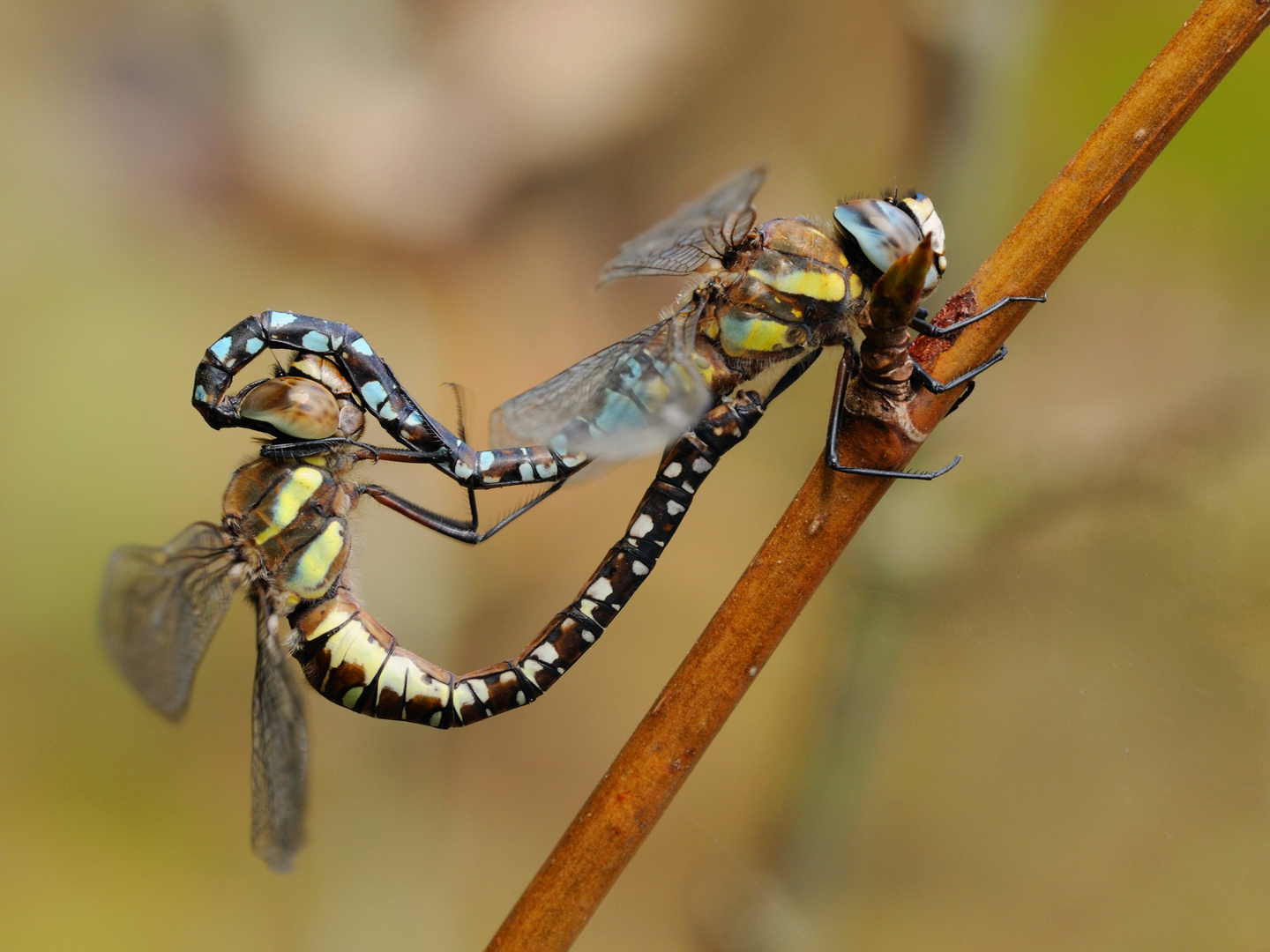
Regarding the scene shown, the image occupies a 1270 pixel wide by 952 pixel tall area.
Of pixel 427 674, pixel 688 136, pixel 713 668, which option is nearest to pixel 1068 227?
pixel 713 668

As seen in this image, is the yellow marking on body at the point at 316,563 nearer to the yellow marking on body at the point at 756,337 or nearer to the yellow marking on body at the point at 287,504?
the yellow marking on body at the point at 287,504

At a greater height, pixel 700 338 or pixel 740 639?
pixel 700 338

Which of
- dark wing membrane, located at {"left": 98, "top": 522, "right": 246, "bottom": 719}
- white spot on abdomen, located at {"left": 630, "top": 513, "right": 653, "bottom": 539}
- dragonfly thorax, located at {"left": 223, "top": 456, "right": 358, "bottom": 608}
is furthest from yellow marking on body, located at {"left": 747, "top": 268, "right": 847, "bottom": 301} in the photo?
dark wing membrane, located at {"left": 98, "top": 522, "right": 246, "bottom": 719}

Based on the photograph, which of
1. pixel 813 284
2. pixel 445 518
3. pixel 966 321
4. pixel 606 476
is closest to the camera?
pixel 966 321

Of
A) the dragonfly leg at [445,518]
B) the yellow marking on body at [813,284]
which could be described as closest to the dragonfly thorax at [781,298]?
the yellow marking on body at [813,284]

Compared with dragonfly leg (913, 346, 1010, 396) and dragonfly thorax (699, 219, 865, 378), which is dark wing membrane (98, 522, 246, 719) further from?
dragonfly leg (913, 346, 1010, 396)

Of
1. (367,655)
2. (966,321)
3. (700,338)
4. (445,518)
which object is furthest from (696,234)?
(367,655)

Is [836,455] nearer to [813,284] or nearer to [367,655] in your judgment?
[813,284]

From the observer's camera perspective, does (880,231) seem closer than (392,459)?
Yes

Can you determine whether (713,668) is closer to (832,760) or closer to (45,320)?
(832,760)
